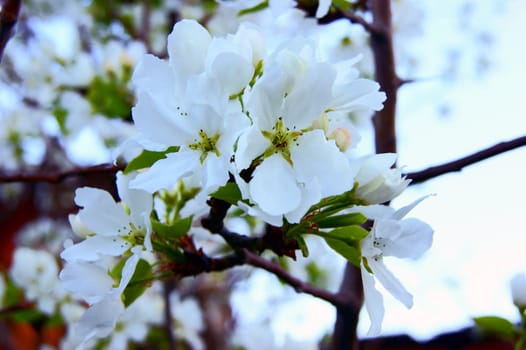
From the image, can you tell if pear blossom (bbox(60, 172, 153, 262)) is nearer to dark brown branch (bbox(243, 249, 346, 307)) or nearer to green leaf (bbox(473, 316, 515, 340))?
dark brown branch (bbox(243, 249, 346, 307))

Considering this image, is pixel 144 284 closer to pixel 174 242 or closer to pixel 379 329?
pixel 174 242

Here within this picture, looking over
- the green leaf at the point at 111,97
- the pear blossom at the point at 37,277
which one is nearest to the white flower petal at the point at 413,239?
the pear blossom at the point at 37,277

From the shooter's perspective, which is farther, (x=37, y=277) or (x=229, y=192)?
(x=37, y=277)

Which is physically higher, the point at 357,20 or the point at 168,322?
the point at 357,20

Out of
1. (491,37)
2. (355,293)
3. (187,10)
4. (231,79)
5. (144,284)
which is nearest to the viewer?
(231,79)

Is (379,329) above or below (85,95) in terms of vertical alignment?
above


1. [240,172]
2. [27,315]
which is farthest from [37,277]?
[240,172]

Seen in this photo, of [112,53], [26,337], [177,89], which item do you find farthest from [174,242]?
[26,337]

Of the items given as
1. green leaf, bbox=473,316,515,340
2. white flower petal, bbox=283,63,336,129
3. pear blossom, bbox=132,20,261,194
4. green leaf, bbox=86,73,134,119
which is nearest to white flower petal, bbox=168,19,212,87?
pear blossom, bbox=132,20,261,194

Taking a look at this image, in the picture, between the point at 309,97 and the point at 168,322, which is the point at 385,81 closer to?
the point at 309,97
